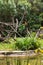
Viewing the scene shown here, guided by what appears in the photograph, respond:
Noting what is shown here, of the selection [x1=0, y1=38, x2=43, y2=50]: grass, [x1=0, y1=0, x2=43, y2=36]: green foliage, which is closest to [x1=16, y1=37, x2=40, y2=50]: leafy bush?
[x1=0, y1=38, x2=43, y2=50]: grass

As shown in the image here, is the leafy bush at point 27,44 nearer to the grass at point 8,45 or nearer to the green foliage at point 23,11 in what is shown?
the grass at point 8,45

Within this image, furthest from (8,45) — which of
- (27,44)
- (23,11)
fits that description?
(23,11)

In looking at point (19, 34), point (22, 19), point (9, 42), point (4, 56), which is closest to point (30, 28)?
point (22, 19)

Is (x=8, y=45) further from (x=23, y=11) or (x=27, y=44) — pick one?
(x=23, y=11)

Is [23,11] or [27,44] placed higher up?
[27,44]

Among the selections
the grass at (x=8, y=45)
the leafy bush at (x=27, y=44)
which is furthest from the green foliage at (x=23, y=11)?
the leafy bush at (x=27, y=44)

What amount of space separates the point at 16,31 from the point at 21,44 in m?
3.20

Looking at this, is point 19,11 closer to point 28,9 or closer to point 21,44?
point 28,9

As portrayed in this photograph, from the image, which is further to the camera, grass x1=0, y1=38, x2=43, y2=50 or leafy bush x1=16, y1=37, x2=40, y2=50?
grass x1=0, y1=38, x2=43, y2=50

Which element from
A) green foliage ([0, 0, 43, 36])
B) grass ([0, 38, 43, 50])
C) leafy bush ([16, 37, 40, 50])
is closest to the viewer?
leafy bush ([16, 37, 40, 50])

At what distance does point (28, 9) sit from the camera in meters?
18.9

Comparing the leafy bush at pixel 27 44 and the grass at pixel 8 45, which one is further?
the grass at pixel 8 45

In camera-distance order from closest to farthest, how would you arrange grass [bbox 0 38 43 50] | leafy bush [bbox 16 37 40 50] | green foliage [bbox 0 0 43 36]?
leafy bush [bbox 16 37 40 50] → grass [bbox 0 38 43 50] → green foliage [bbox 0 0 43 36]

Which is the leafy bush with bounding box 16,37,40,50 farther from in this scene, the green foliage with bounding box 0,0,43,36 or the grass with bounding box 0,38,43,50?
the green foliage with bounding box 0,0,43,36
